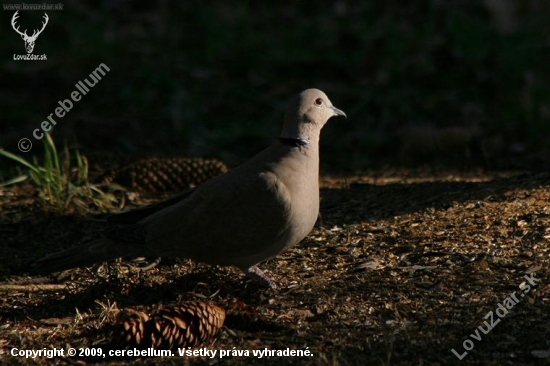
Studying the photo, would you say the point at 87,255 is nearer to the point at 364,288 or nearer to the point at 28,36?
the point at 364,288

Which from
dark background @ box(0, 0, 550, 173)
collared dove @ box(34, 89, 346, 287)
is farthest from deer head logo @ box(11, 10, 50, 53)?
collared dove @ box(34, 89, 346, 287)

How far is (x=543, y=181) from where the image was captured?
5.83 m

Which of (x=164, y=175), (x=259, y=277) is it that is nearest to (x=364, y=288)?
(x=259, y=277)

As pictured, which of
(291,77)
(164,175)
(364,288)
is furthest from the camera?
(291,77)

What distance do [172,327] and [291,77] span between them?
5265 mm

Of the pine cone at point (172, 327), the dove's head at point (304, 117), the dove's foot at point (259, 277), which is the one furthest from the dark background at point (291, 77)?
the pine cone at point (172, 327)

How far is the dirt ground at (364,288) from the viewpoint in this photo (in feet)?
12.7

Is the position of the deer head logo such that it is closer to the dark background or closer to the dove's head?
the dark background

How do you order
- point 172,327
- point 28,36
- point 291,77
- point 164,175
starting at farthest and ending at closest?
point 28,36
point 291,77
point 164,175
point 172,327

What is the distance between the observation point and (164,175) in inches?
254

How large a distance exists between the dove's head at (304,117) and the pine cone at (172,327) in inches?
45.8

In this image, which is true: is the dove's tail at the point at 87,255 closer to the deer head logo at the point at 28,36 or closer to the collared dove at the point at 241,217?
the collared dove at the point at 241,217

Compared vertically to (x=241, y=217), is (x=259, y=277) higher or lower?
lower

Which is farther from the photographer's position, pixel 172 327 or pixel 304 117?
pixel 304 117
